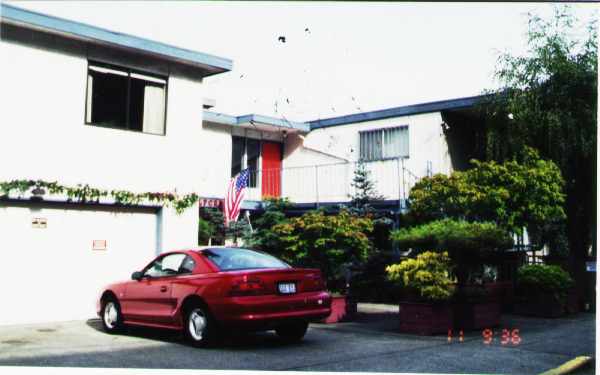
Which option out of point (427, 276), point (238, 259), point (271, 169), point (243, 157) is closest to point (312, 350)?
point (238, 259)

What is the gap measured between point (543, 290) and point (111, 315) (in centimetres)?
863

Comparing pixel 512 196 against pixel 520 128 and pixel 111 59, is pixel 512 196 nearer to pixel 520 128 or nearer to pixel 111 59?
pixel 520 128

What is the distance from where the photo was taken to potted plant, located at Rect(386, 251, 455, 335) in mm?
10094

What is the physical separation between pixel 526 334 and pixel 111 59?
30.8ft

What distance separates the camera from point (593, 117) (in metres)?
14.5

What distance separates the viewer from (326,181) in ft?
67.7

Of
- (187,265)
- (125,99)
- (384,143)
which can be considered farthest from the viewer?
(384,143)

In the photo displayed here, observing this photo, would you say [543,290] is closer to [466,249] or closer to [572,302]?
[572,302]

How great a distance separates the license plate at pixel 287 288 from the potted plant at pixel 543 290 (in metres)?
6.87

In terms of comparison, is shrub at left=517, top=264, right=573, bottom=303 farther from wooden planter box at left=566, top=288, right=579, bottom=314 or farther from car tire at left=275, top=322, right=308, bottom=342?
car tire at left=275, top=322, right=308, bottom=342

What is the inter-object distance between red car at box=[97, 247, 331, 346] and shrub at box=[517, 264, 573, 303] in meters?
6.22

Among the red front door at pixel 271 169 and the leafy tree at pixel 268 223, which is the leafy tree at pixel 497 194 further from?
the red front door at pixel 271 169

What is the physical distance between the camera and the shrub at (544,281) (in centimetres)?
1312
